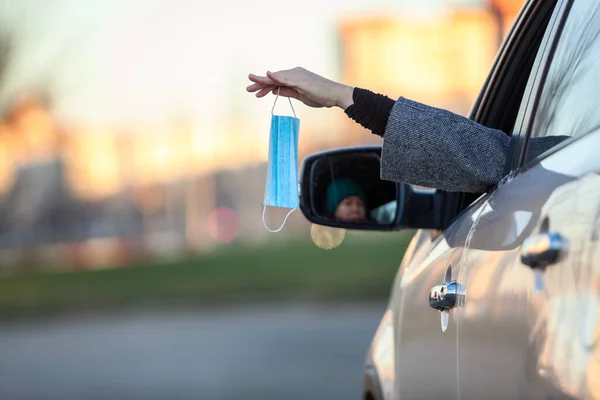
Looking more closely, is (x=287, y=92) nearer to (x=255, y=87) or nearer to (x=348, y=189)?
(x=255, y=87)

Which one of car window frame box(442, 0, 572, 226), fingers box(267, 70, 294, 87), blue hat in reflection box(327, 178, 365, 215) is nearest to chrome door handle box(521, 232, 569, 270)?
car window frame box(442, 0, 572, 226)

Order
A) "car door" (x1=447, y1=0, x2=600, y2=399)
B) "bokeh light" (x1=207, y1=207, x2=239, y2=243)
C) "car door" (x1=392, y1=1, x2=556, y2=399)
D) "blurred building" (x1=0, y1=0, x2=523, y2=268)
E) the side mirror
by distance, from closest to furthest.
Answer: "car door" (x1=447, y1=0, x2=600, y2=399), "car door" (x1=392, y1=1, x2=556, y2=399), the side mirror, "blurred building" (x1=0, y1=0, x2=523, y2=268), "bokeh light" (x1=207, y1=207, x2=239, y2=243)

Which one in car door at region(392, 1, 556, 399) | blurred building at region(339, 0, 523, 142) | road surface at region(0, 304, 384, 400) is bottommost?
road surface at region(0, 304, 384, 400)

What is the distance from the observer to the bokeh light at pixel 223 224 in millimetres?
34750

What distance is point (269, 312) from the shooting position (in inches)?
539

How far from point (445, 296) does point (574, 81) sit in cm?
51

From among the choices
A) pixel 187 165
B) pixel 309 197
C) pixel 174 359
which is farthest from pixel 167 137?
pixel 309 197

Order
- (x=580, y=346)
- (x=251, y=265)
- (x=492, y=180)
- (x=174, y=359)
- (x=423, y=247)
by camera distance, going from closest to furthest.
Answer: (x=580, y=346) → (x=492, y=180) → (x=423, y=247) → (x=174, y=359) → (x=251, y=265)

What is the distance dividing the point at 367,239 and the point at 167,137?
6.10 meters

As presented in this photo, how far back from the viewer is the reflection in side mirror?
2871 millimetres

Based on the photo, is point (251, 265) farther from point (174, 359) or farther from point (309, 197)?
point (309, 197)

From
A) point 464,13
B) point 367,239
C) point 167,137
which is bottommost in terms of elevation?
point 367,239

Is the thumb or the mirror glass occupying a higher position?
the thumb

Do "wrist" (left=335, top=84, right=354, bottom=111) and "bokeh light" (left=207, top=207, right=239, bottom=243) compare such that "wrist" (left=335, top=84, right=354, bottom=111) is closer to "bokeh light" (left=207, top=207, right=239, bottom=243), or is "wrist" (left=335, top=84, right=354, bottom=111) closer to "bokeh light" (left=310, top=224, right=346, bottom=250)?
"bokeh light" (left=310, top=224, right=346, bottom=250)
